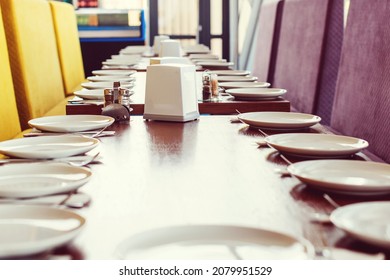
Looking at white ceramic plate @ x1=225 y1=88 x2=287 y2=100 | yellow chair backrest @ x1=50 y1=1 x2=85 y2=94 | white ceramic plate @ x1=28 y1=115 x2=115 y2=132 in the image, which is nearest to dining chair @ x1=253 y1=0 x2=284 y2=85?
yellow chair backrest @ x1=50 y1=1 x2=85 y2=94

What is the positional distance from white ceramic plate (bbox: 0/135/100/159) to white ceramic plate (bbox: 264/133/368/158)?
37 centimetres

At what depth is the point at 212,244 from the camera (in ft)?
2.34

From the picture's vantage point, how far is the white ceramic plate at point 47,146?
1128mm

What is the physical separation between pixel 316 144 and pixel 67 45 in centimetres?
329

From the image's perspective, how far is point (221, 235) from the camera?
0.73 meters

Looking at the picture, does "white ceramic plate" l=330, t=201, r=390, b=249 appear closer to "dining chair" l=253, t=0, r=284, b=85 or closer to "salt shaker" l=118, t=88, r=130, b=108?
"salt shaker" l=118, t=88, r=130, b=108

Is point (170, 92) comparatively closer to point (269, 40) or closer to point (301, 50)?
point (301, 50)

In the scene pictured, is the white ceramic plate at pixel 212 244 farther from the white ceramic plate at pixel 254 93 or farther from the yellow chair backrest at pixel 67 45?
the yellow chair backrest at pixel 67 45

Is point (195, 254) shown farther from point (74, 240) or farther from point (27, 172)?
point (27, 172)

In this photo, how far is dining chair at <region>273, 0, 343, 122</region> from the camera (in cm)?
260

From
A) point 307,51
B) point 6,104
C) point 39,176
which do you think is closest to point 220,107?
point 6,104

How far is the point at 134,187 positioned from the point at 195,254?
300 millimetres

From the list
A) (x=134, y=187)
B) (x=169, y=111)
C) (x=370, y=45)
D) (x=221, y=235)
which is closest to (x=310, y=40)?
(x=370, y=45)

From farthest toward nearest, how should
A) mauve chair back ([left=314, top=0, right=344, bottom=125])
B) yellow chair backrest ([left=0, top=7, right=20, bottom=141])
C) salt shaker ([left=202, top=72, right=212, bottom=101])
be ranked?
mauve chair back ([left=314, top=0, right=344, bottom=125]) < yellow chair backrest ([left=0, top=7, right=20, bottom=141]) < salt shaker ([left=202, top=72, right=212, bottom=101])
